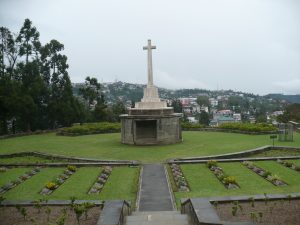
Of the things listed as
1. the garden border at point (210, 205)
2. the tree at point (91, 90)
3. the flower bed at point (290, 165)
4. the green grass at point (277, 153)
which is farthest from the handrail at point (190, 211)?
the tree at point (91, 90)

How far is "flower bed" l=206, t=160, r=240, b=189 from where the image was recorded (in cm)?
1530

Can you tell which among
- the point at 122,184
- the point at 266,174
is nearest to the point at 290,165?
the point at 266,174

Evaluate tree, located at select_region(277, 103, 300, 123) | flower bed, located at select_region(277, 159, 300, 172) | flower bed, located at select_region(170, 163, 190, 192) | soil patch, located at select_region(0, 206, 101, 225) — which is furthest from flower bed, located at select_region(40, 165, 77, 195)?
tree, located at select_region(277, 103, 300, 123)

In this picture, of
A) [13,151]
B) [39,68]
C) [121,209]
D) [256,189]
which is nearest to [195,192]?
[256,189]

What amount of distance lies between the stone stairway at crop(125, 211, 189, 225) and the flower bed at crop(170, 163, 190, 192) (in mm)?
3482

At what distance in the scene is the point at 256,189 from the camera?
14.7 meters

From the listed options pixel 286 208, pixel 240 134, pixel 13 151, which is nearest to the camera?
pixel 286 208

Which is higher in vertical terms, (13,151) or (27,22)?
(27,22)

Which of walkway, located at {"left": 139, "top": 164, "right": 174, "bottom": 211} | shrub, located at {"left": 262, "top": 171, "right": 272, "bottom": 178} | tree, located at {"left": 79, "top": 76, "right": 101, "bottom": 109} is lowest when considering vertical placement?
walkway, located at {"left": 139, "top": 164, "right": 174, "bottom": 211}

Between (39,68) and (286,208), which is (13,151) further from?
(286,208)

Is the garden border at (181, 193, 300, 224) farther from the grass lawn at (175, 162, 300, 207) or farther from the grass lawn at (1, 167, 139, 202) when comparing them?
the grass lawn at (1, 167, 139, 202)

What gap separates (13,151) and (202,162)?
13617mm

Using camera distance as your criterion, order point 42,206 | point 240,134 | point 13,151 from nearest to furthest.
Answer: point 42,206 < point 13,151 < point 240,134

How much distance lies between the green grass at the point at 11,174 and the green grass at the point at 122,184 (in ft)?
15.0
